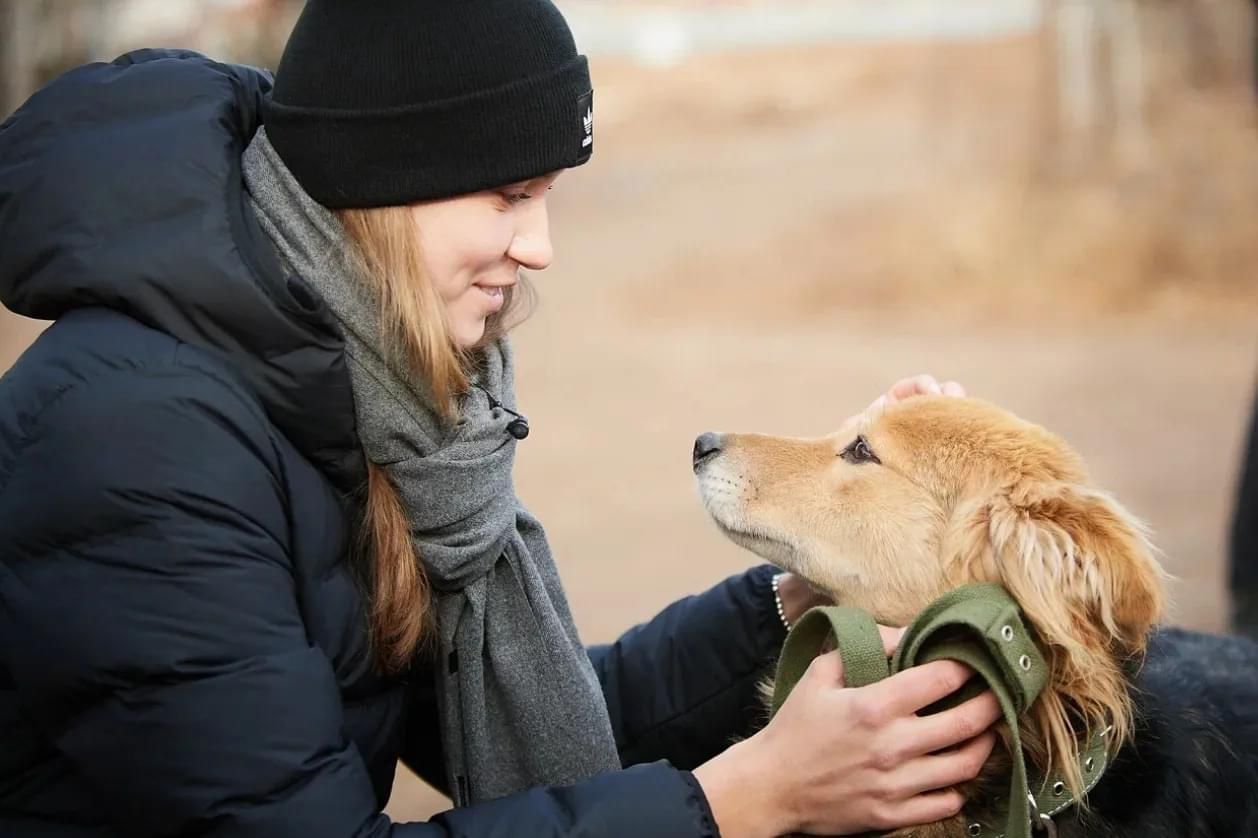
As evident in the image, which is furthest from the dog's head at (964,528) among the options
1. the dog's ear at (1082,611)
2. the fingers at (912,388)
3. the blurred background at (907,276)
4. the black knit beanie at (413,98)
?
the blurred background at (907,276)

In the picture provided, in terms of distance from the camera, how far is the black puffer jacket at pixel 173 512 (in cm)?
190

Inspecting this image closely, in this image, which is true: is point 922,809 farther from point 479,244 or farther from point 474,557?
point 479,244

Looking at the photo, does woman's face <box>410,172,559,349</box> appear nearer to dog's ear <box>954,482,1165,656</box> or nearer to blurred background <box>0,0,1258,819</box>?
dog's ear <box>954,482,1165,656</box>

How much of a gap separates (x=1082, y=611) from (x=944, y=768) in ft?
1.21

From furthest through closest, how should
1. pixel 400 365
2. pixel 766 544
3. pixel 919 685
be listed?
pixel 766 544, pixel 400 365, pixel 919 685

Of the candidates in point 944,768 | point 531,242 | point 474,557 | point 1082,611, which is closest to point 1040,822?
point 944,768

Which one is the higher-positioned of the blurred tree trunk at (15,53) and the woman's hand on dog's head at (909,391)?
the blurred tree trunk at (15,53)

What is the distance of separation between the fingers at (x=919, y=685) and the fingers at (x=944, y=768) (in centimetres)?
9

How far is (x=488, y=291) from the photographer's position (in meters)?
2.40

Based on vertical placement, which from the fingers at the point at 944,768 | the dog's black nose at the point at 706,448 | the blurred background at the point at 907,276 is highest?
the dog's black nose at the point at 706,448

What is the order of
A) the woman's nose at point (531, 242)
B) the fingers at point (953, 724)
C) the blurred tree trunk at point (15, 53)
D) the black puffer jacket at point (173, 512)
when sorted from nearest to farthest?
the black puffer jacket at point (173, 512)
the fingers at point (953, 724)
the woman's nose at point (531, 242)
the blurred tree trunk at point (15, 53)

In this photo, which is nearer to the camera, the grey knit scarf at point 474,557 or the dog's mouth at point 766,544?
the grey knit scarf at point 474,557

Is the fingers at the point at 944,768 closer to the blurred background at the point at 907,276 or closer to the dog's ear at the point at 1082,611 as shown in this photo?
the dog's ear at the point at 1082,611

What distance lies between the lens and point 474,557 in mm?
2436
